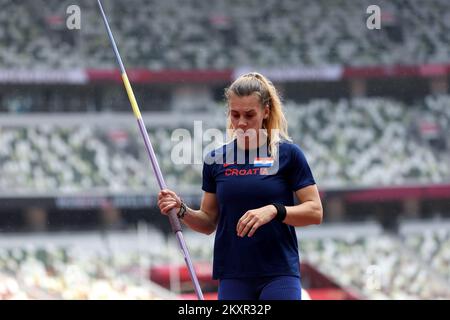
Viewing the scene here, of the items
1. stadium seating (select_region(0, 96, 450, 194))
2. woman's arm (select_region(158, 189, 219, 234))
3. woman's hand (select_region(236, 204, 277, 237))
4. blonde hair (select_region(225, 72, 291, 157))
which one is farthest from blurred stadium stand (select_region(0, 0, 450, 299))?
woman's hand (select_region(236, 204, 277, 237))

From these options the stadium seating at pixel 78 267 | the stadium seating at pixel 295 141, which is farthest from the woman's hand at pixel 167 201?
the stadium seating at pixel 295 141

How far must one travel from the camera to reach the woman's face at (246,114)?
7.01 feet

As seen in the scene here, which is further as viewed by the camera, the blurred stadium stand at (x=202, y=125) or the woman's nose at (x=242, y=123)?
the blurred stadium stand at (x=202, y=125)

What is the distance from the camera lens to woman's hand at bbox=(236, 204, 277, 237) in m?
1.99

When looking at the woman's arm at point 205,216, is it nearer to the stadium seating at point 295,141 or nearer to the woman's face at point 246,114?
the woman's face at point 246,114

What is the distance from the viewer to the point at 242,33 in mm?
16141

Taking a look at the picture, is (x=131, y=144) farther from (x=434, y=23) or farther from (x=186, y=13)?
(x=434, y=23)

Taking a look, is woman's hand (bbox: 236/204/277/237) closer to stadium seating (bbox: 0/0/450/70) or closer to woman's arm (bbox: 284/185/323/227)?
woman's arm (bbox: 284/185/323/227)

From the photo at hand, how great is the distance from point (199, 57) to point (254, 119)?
13.8m

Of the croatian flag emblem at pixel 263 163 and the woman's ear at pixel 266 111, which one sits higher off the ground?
the woman's ear at pixel 266 111

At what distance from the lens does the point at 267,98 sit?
2182mm

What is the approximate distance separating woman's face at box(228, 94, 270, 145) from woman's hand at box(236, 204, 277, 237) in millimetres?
222

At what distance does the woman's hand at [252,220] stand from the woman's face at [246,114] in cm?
22

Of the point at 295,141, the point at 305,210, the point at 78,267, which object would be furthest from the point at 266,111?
the point at 295,141
